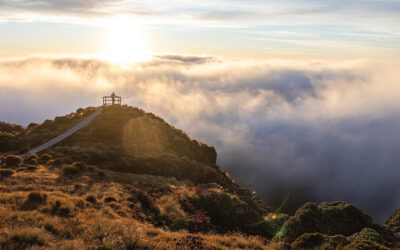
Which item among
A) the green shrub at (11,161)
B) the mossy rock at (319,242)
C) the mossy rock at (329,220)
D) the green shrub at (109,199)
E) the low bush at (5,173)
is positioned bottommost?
the mossy rock at (329,220)

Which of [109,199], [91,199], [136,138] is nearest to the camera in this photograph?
[91,199]

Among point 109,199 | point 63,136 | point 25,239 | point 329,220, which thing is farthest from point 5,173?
point 329,220

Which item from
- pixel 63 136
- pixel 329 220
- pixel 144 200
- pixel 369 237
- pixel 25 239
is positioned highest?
pixel 25 239

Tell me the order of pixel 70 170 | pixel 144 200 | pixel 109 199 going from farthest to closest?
pixel 70 170 < pixel 144 200 < pixel 109 199

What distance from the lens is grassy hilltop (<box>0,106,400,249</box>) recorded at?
1044 centimetres

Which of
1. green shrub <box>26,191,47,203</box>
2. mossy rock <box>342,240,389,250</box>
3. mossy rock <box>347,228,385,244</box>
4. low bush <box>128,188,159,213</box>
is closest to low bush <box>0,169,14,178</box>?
green shrub <box>26,191,47,203</box>

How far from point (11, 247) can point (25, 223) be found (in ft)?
8.40

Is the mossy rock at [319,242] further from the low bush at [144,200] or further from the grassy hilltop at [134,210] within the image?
the low bush at [144,200]

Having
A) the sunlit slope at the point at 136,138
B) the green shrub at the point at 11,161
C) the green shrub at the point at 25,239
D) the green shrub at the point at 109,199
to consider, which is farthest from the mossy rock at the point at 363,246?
the green shrub at the point at 11,161

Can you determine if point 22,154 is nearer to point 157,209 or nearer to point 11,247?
point 157,209

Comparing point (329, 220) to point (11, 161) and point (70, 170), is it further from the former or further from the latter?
point (11, 161)

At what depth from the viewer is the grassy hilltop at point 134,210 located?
411 inches

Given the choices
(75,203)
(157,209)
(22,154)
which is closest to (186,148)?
(22,154)

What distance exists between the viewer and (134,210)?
16.2 metres
